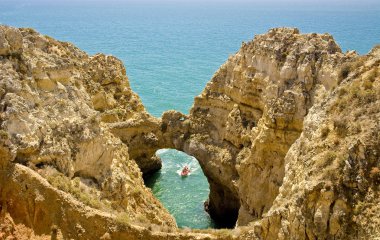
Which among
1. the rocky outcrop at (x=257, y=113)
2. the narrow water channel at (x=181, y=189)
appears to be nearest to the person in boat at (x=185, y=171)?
the narrow water channel at (x=181, y=189)

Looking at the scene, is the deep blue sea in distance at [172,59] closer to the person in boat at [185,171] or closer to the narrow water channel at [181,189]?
the narrow water channel at [181,189]

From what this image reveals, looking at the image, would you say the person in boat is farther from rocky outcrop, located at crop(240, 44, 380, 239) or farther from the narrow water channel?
rocky outcrop, located at crop(240, 44, 380, 239)

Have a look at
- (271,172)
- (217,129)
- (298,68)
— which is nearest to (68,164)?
(271,172)

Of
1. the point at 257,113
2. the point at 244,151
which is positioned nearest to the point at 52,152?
the point at 244,151

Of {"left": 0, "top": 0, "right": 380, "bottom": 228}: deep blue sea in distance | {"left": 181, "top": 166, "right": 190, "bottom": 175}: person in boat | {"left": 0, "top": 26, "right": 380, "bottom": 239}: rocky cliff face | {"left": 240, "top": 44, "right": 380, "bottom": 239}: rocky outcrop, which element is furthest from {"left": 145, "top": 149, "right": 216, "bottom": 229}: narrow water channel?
{"left": 240, "top": 44, "right": 380, "bottom": 239}: rocky outcrop

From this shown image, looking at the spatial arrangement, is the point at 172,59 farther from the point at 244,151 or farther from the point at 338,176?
the point at 338,176
